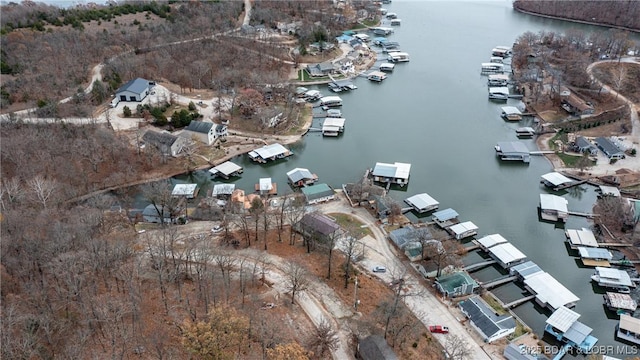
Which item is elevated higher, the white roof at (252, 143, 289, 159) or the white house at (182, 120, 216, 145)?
the white house at (182, 120, 216, 145)

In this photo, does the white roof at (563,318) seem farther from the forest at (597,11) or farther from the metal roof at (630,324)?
the forest at (597,11)

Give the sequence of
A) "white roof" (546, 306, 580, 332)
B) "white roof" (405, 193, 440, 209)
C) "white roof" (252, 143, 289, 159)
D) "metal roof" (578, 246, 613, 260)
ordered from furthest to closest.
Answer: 1. "white roof" (252, 143, 289, 159)
2. "white roof" (405, 193, 440, 209)
3. "metal roof" (578, 246, 613, 260)
4. "white roof" (546, 306, 580, 332)

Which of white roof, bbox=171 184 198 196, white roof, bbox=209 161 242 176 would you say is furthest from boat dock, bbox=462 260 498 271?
white roof, bbox=171 184 198 196

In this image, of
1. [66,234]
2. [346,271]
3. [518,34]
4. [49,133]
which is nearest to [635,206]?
[346,271]

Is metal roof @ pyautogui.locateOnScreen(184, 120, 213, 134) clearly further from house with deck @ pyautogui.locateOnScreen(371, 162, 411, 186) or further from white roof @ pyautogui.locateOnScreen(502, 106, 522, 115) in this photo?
white roof @ pyautogui.locateOnScreen(502, 106, 522, 115)

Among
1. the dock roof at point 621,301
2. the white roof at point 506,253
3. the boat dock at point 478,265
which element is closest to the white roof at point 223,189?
the boat dock at point 478,265

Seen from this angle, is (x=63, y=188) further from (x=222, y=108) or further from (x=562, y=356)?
(x=562, y=356)
